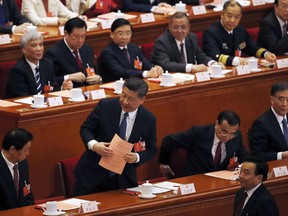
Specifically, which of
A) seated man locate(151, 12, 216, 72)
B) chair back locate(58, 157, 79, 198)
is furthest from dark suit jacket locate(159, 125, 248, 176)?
A: seated man locate(151, 12, 216, 72)

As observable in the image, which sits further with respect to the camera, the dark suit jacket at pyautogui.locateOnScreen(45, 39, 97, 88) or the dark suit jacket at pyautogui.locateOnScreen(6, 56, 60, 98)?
the dark suit jacket at pyautogui.locateOnScreen(45, 39, 97, 88)

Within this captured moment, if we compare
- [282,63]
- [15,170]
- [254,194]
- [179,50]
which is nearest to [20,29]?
[179,50]

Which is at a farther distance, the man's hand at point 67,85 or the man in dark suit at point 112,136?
the man's hand at point 67,85

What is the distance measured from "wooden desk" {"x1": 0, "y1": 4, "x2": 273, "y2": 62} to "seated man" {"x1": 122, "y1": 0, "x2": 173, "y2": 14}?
0.16 metres

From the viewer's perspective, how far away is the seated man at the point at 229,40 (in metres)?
9.61

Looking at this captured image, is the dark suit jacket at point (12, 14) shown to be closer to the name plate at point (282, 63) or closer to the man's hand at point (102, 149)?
the name plate at point (282, 63)

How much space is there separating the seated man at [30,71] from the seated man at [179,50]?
1.05 metres

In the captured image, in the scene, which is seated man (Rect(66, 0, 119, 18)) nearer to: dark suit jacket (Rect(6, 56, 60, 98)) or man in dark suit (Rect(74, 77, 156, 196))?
dark suit jacket (Rect(6, 56, 60, 98))

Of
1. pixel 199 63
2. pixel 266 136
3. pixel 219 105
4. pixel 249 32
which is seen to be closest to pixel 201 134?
pixel 266 136

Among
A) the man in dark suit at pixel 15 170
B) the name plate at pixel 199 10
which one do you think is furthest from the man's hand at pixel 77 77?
the name plate at pixel 199 10

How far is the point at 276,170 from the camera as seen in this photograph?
753 centimetres

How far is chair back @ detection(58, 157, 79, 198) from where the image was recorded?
24.6ft

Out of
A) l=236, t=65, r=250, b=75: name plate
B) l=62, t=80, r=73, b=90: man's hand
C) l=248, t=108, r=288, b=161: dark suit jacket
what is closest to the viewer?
l=248, t=108, r=288, b=161: dark suit jacket

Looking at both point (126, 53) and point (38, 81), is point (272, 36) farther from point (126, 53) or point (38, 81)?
point (38, 81)
